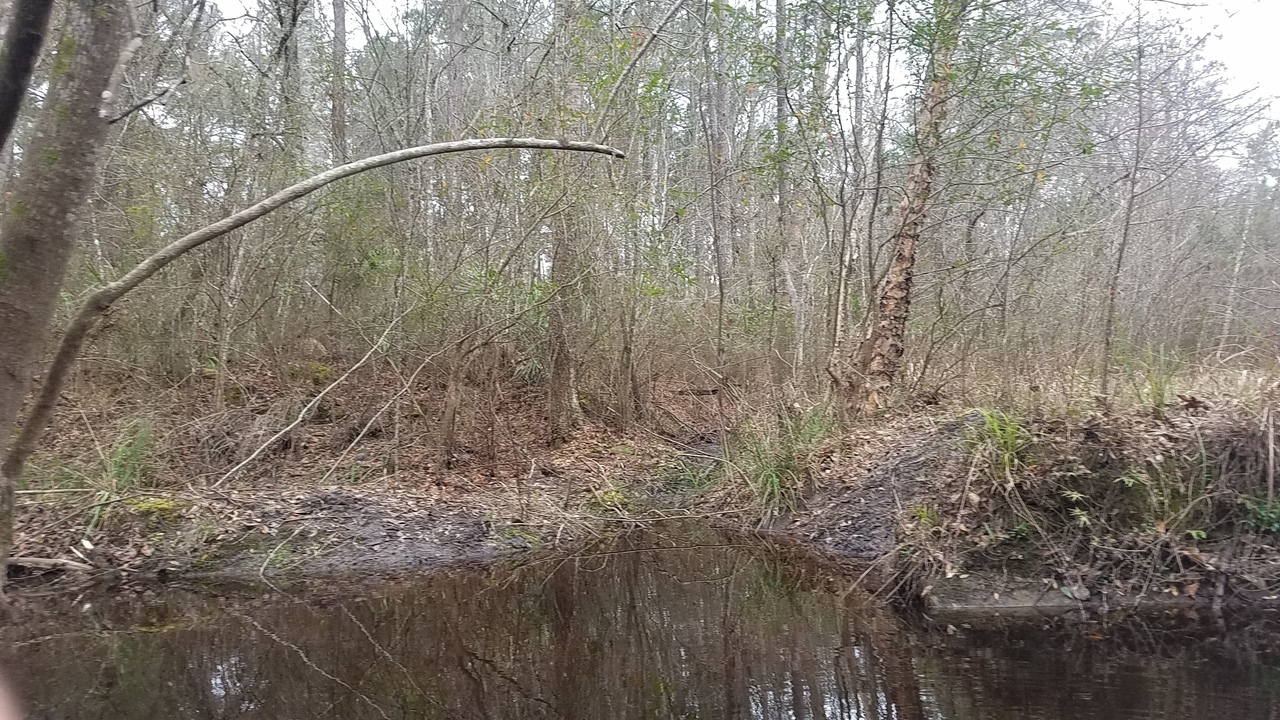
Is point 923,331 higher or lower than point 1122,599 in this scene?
higher

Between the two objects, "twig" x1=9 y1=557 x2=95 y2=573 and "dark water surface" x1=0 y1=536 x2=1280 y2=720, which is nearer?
A: "dark water surface" x1=0 y1=536 x2=1280 y2=720

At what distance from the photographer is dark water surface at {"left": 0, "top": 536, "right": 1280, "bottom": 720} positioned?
4082 mm

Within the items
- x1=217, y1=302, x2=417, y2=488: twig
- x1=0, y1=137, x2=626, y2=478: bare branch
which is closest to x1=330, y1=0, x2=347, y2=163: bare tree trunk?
x1=217, y1=302, x2=417, y2=488: twig

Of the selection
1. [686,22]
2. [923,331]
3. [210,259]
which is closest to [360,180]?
[210,259]

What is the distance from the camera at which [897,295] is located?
937 cm

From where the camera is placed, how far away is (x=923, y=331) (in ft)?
32.5

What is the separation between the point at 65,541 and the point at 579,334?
6.61 meters

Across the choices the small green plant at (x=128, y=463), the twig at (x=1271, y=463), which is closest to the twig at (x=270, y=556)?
the small green plant at (x=128, y=463)

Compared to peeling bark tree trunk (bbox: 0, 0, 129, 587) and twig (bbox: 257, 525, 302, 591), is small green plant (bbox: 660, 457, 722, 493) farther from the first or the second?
peeling bark tree trunk (bbox: 0, 0, 129, 587)

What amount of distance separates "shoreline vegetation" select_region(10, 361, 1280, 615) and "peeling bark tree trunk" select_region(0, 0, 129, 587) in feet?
14.3

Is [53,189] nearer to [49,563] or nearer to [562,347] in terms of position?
[49,563]

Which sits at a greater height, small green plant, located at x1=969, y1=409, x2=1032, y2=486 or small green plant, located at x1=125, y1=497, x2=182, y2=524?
small green plant, located at x1=969, y1=409, x2=1032, y2=486

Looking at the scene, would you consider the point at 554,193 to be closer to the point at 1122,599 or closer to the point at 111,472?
the point at 111,472

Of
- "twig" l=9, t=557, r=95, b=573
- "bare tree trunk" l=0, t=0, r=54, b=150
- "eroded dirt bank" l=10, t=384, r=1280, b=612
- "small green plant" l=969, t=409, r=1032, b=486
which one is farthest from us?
"twig" l=9, t=557, r=95, b=573
